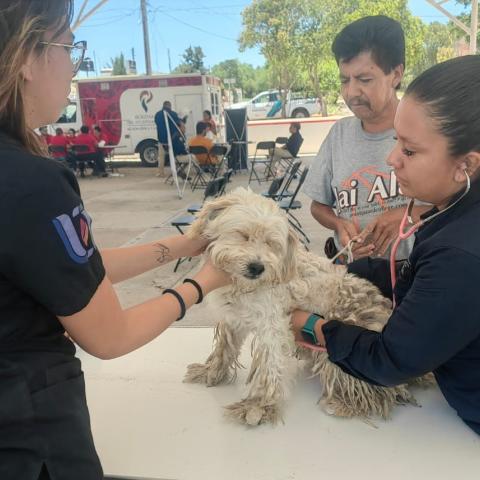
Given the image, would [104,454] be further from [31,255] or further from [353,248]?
[353,248]

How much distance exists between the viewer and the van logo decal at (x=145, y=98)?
1797cm

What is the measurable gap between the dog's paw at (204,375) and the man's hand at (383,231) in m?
1.00

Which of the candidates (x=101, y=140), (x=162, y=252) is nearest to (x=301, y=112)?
(x=101, y=140)

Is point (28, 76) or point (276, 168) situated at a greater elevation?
point (28, 76)

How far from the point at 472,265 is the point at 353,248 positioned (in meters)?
1.26

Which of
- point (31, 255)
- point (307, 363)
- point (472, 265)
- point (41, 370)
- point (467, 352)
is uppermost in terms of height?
point (31, 255)

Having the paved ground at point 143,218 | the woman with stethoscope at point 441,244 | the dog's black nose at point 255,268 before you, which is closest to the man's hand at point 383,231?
the dog's black nose at point 255,268

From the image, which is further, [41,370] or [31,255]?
[41,370]

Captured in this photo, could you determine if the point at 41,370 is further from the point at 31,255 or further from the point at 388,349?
the point at 388,349

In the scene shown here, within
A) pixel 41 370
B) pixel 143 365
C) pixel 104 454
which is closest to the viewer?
pixel 41 370

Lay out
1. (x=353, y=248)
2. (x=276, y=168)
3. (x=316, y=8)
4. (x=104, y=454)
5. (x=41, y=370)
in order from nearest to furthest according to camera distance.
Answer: (x=41, y=370) < (x=104, y=454) < (x=353, y=248) < (x=276, y=168) < (x=316, y=8)

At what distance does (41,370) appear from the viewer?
114cm

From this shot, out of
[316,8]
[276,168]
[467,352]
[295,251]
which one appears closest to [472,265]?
[467,352]

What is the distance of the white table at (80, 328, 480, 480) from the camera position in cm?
148
